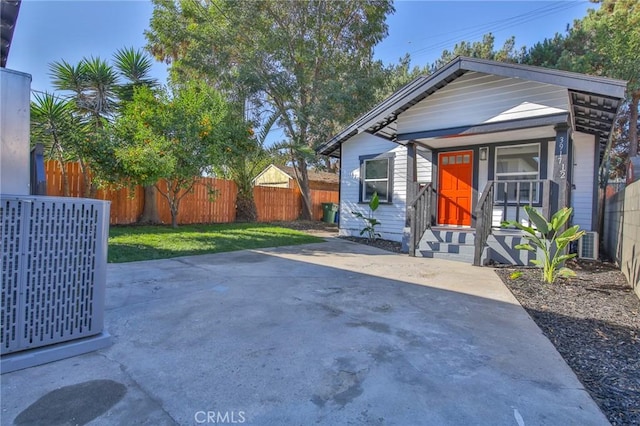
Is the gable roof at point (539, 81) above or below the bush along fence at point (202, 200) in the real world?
above

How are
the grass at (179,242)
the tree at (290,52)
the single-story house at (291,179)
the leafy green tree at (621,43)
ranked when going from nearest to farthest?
the grass at (179,242)
the leafy green tree at (621,43)
the tree at (290,52)
the single-story house at (291,179)

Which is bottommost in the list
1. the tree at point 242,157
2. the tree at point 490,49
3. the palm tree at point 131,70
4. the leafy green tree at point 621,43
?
the tree at point 242,157

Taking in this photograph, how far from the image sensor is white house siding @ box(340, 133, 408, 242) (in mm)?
10406

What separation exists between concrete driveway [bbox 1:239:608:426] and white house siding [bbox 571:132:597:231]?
509 cm

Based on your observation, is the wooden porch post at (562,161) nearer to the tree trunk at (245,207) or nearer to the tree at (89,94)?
the tree at (89,94)

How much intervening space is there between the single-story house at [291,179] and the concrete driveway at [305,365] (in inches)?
767

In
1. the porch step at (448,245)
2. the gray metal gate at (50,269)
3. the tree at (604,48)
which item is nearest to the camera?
the gray metal gate at (50,269)

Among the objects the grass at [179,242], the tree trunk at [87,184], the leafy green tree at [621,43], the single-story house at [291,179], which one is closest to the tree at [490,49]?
the leafy green tree at [621,43]

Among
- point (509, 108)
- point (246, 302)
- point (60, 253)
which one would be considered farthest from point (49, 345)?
point (509, 108)

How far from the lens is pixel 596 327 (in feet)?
11.7

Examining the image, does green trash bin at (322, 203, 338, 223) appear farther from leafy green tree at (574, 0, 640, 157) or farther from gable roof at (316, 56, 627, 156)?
leafy green tree at (574, 0, 640, 157)

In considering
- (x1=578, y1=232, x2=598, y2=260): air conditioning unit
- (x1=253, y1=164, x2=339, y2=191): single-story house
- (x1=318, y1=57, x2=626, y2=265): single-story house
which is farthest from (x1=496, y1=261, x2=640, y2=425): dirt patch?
(x1=253, y1=164, x2=339, y2=191): single-story house

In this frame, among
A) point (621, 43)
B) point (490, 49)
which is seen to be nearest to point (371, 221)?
point (621, 43)

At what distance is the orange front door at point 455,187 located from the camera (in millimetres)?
8773
